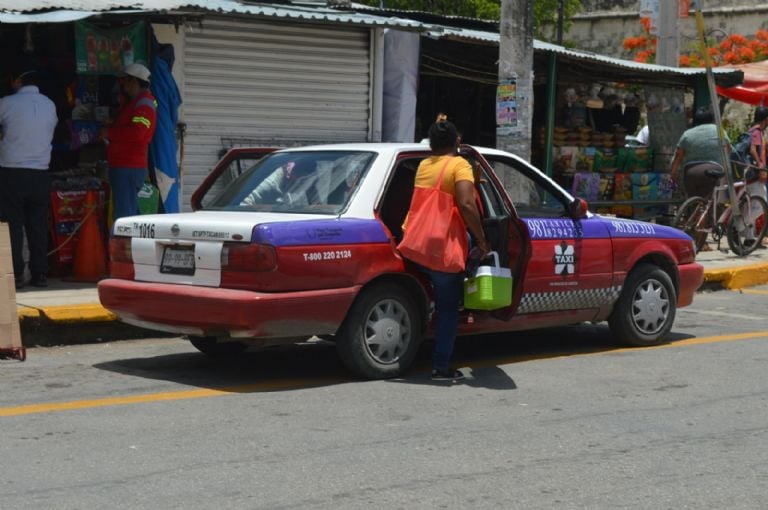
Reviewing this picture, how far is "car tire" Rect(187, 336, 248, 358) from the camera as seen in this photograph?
29.0ft

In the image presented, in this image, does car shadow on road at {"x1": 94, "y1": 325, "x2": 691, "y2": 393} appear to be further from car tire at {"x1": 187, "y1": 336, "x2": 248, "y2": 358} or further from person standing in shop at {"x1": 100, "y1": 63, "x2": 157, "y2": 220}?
person standing in shop at {"x1": 100, "y1": 63, "x2": 157, "y2": 220}

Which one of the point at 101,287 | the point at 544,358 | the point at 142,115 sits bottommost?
the point at 544,358

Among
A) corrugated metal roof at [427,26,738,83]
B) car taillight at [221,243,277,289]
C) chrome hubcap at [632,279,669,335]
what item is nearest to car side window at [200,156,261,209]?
car taillight at [221,243,277,289]

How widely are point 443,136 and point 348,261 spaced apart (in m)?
1.01

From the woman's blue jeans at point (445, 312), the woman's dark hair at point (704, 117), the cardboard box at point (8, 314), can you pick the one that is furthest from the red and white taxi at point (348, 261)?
the woman's dark hair at point (704, 117)

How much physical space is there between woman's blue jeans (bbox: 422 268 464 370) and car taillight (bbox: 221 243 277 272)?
3.53 ft

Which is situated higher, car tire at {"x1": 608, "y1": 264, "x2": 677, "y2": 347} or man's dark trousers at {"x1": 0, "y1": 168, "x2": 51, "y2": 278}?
man's dark trousers at {"x1": 0, "y1": 168, "x2": 51, "y2": 278}

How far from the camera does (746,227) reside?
15.6 meters

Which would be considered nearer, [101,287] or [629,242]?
[101,287]

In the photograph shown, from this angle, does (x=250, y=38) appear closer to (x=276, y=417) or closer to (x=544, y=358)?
(x=544, y=358)

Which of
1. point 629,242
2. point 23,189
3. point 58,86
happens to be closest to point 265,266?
point 629,242

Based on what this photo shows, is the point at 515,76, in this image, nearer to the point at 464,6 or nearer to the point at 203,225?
the point at 203,225

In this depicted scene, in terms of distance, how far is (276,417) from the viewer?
7027mm

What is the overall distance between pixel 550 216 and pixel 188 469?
404 cm
